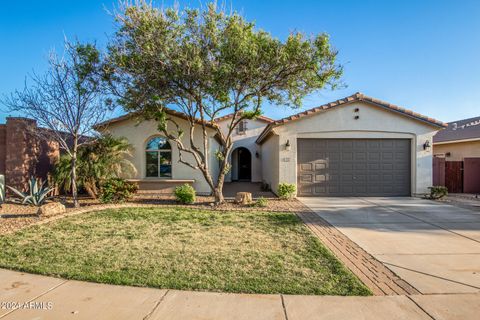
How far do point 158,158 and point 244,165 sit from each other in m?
11.0

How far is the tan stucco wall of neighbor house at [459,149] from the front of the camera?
48.1 feet

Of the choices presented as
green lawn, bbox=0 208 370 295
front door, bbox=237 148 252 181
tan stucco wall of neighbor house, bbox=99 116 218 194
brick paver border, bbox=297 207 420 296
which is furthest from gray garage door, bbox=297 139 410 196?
front door, bbox=237 148 252 181

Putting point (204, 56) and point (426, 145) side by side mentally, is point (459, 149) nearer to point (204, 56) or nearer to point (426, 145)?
point (426, 145)

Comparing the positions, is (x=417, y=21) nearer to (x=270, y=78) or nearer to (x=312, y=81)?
(x=312, y=81)

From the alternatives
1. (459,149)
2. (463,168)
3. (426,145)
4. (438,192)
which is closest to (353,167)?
(426,145)

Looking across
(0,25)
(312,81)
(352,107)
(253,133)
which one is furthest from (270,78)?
(253,133)

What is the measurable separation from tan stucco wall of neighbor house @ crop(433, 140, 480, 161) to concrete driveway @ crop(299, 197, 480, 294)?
6.47 meters

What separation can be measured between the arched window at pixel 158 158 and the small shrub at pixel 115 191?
2406 millimetres

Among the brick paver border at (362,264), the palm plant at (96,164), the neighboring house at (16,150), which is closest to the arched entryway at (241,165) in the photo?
the palm plant at (96,164)

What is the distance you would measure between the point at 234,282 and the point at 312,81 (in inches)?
321

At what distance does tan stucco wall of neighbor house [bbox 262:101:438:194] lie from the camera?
12891 mm

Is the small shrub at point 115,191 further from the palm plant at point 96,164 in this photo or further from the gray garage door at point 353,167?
the gray garage door at point 353,167

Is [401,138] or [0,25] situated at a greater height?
[0,25]

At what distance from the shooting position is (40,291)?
3709 millimetres
